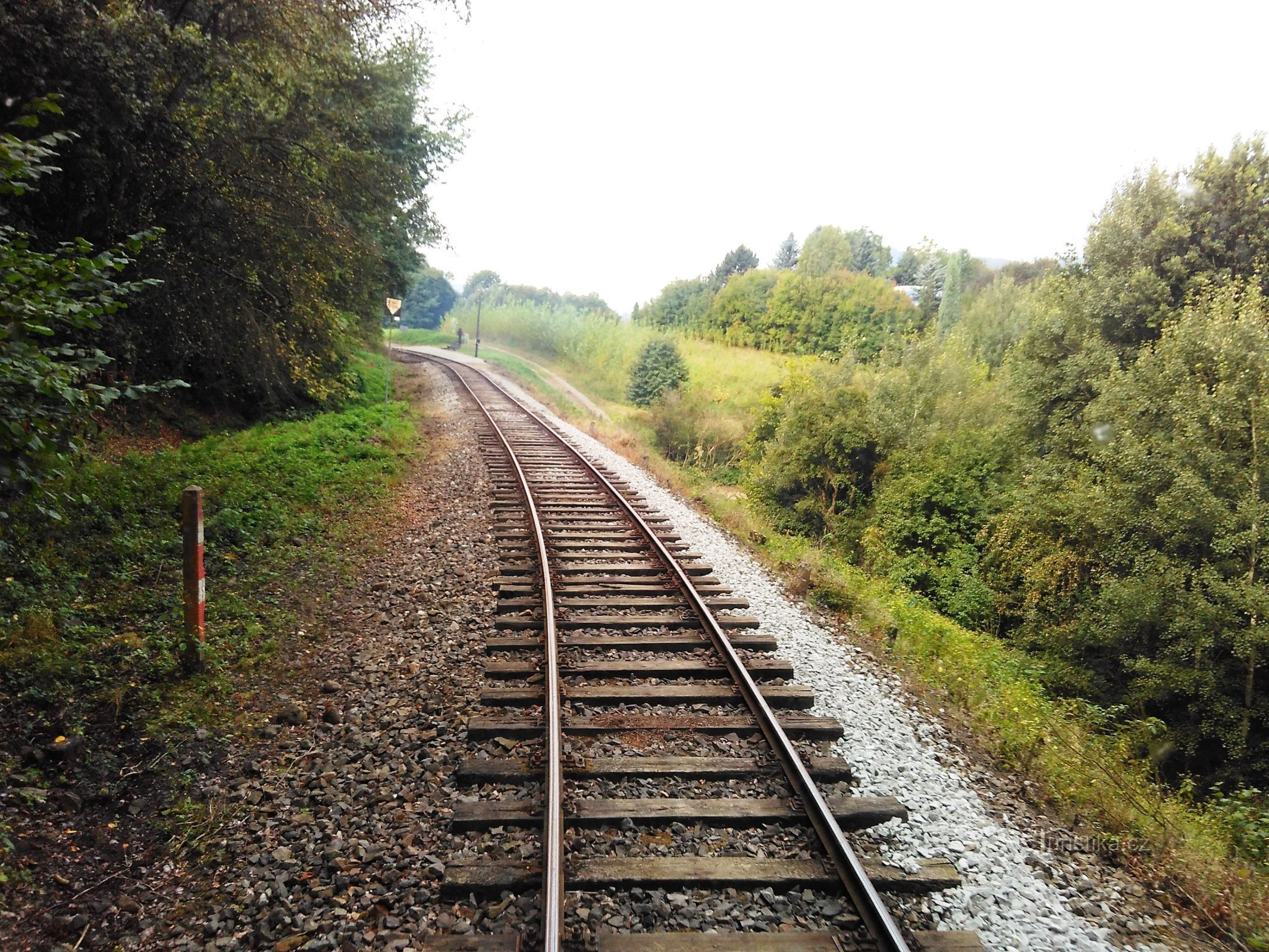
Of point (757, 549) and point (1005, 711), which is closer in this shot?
point (1005, 711)

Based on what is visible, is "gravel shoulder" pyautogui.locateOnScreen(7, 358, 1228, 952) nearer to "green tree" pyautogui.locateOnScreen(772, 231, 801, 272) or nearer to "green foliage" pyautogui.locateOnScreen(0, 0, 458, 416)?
"green foliage" pyautogui.locateOnScreen(0, 0, 458, 416)

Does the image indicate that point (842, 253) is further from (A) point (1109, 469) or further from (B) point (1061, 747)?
(B) point (1061, 747)

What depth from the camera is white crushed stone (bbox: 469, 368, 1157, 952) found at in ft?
10.5

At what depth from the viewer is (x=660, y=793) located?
13.0 ft

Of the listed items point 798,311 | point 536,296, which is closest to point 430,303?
point 536,296

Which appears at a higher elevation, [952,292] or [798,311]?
[952,292]

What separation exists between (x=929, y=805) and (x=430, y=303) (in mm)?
89569

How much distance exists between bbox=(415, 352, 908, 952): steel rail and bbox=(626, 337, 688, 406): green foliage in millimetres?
25816

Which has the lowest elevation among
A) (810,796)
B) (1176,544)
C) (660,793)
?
(660,793)

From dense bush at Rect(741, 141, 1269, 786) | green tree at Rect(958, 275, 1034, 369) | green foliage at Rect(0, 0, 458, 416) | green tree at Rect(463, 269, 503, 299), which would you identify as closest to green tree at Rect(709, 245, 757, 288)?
green tree at Rect(958, 275, 1034, 369)

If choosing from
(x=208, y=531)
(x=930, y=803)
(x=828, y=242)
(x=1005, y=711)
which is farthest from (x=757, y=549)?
(x=828, y=242)

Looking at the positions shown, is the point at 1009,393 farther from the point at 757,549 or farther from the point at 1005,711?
the point at 1005,711

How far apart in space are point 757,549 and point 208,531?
272 inches

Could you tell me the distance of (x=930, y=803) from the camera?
4.06m
